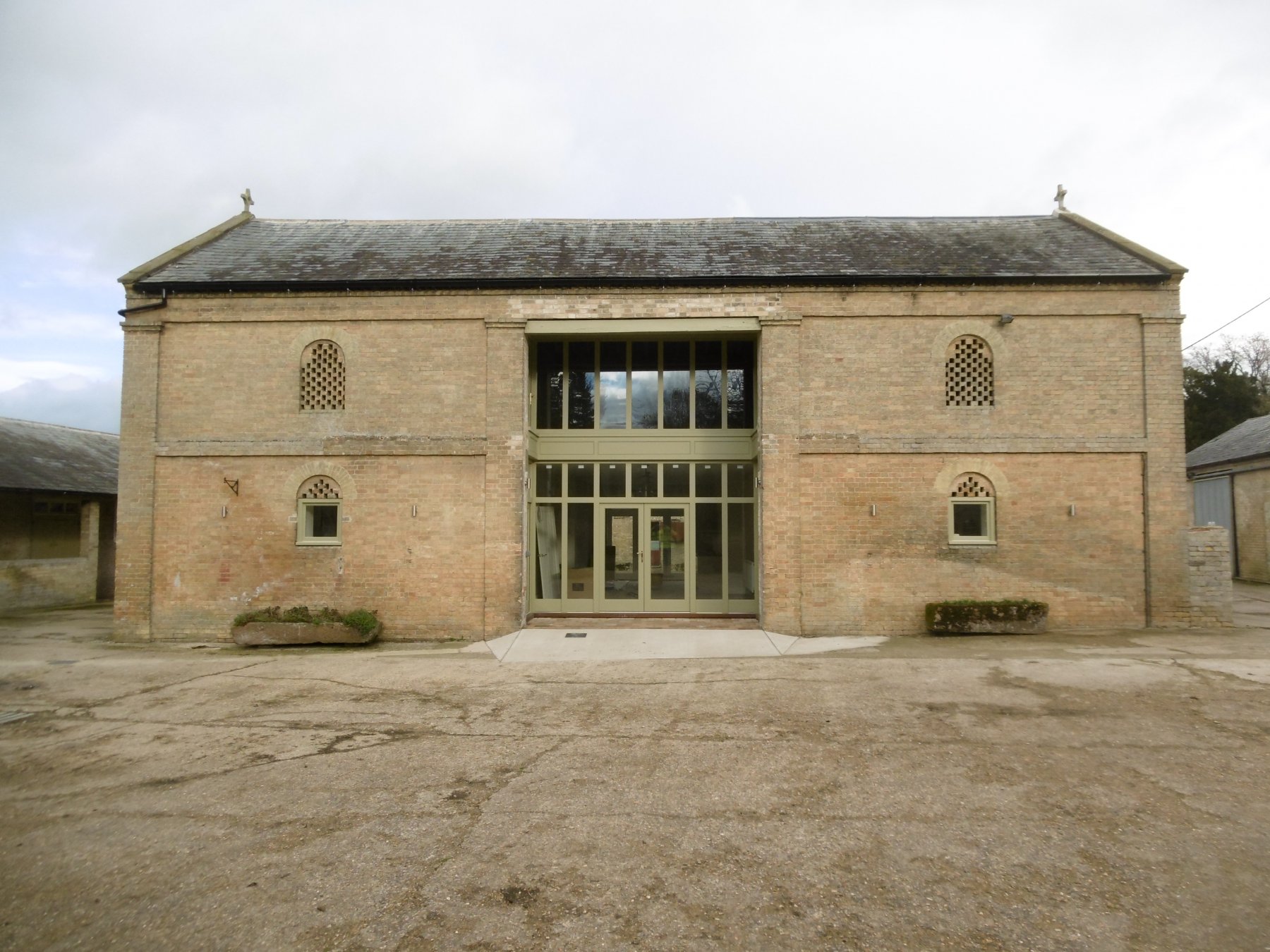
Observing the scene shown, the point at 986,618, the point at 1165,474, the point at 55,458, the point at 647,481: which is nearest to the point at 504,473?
the point at 647,481

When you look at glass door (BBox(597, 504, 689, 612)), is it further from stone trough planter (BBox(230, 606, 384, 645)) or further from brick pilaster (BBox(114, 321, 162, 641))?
brick pilaster (BBox(114, 321, 162, 641))

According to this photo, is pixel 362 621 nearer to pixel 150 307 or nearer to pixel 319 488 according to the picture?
pixel 319 488

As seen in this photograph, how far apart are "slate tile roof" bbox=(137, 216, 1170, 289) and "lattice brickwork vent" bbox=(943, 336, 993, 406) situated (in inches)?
46.1

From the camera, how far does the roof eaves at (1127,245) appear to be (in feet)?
36.6

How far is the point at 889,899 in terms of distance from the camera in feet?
11.6

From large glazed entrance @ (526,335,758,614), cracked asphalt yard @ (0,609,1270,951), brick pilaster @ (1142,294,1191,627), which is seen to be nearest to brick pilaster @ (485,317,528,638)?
large glazed entrance @ (526,335,758,614)

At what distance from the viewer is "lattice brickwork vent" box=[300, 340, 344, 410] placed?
455 inches

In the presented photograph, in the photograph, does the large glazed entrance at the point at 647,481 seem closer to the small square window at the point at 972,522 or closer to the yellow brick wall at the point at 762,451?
the yellow brick wall at the point at 762,451

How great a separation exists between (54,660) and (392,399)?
246 inches

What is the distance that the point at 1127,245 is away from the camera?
12.0 metres

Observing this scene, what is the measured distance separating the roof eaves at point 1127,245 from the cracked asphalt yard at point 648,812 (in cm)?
653

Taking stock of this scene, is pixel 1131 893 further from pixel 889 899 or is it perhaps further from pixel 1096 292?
pixel 1096 292

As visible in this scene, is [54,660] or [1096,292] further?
[1096,292]

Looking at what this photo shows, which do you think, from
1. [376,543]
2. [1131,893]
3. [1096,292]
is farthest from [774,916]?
[1096,292]
